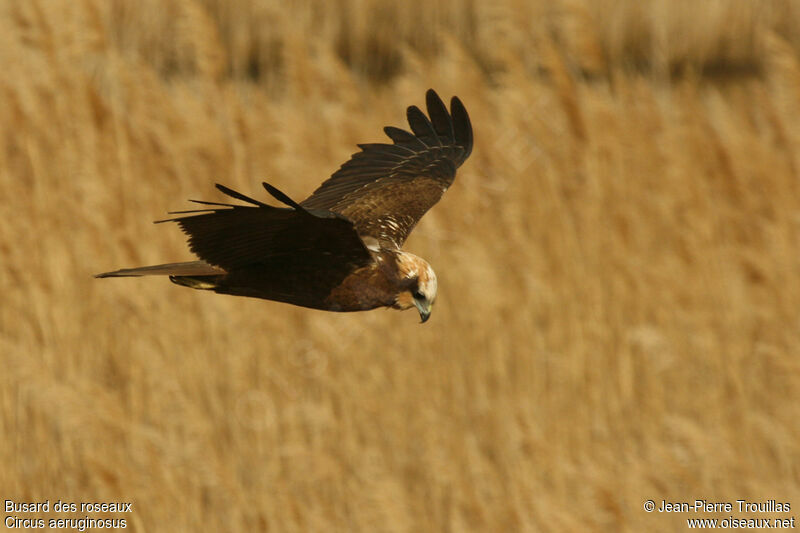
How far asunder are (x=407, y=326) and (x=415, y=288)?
2559 mm

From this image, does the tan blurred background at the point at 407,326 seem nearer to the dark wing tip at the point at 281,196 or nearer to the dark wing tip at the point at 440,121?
the dark wing tip at the point at 440,121

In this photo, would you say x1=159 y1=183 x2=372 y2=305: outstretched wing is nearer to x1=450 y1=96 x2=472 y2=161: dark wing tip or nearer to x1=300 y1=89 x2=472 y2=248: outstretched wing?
x1=300 y1=89 x2=472 y2=248: outstretched wing

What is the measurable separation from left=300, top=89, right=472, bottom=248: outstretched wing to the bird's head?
32 centimetres

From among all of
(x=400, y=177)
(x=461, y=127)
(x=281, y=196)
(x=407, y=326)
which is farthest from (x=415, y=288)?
(x=407, y=326)

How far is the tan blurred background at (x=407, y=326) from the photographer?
4.24 metres

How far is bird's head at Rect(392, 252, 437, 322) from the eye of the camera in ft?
7.19

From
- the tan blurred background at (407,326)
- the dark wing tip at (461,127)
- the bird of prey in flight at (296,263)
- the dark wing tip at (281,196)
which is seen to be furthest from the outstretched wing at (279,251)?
the tan blurred background at (407,326)

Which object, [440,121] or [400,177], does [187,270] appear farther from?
[440,121]

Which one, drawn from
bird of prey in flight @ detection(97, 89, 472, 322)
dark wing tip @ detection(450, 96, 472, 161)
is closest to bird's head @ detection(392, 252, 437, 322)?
bird of prey in flight @ detection(97, 89, 472, 322)

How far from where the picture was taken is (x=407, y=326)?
475 cm

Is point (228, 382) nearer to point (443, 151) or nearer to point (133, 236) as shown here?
point (133, 236)

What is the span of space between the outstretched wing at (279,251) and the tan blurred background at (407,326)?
1.94 metres

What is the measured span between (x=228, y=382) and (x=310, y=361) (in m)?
0.37

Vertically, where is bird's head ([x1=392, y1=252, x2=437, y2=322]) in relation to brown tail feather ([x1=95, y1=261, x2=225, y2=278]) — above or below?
below
